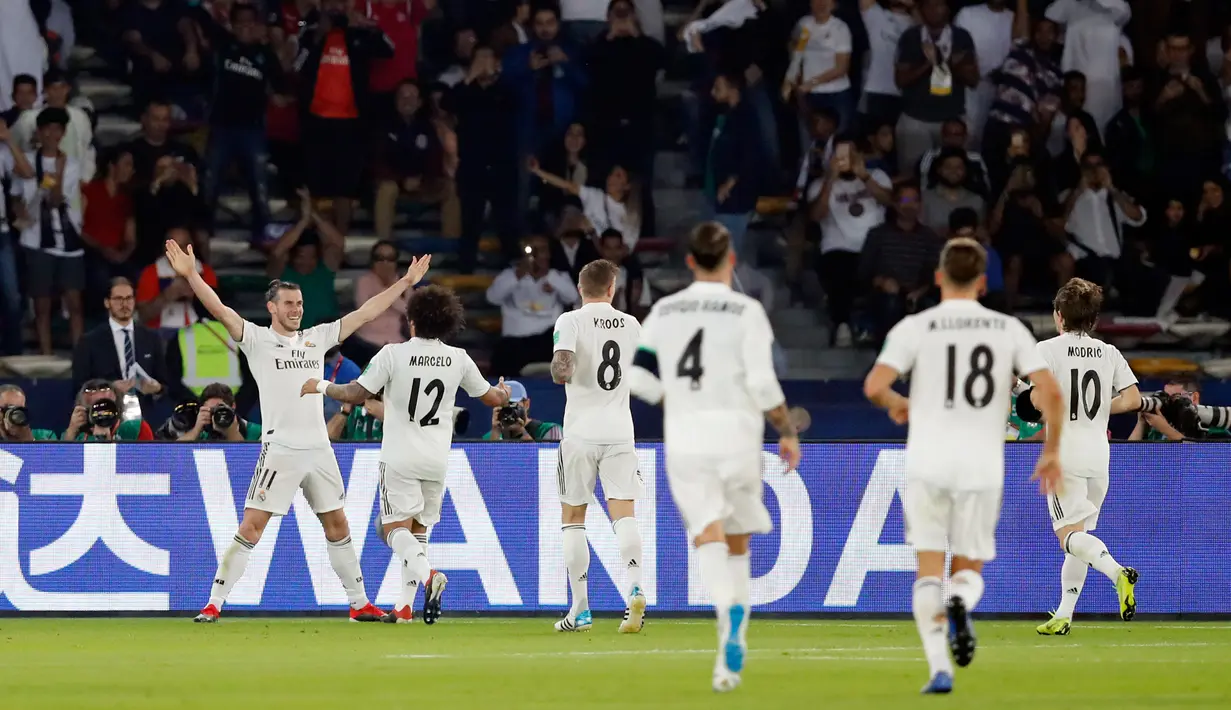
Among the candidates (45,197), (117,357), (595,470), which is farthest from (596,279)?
(45,197)

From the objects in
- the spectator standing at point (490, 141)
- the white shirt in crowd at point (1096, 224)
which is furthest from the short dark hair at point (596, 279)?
the white shirt in crowd at point (1096, 224)

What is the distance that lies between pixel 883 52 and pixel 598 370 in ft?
29.8

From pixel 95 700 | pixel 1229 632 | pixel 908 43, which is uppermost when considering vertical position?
pixel 908 43

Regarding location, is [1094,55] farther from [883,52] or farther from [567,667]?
[567,667]

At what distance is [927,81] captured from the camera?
2027cm

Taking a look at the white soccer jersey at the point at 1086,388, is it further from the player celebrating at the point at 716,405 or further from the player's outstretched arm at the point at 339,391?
the player's outstretched arm at the point at 339,391

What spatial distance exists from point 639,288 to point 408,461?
258 inches

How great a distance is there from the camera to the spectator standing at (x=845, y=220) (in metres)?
19.5

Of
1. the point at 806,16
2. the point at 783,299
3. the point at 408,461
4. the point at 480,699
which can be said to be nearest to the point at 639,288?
the point at 783,299

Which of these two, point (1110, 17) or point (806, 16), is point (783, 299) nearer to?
point (806, 16)

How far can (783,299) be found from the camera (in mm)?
19953

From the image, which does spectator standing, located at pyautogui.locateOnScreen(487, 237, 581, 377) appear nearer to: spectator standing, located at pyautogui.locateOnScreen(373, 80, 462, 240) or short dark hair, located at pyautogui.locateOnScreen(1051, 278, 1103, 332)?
spectator standing, located at pyautogui.locateOnScreen(373, 80, 462, 240)

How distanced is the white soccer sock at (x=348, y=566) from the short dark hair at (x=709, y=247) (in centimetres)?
509

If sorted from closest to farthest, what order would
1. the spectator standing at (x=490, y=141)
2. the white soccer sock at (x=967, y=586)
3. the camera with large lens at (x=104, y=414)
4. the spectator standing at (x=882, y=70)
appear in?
the white soccer sock at (x=967, y=586)
the camera with large lens at (x=104, y=414)
the spectator standing at (x=490, y=141)
the spectator standing at (x=882, y=70)
